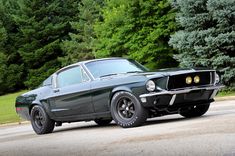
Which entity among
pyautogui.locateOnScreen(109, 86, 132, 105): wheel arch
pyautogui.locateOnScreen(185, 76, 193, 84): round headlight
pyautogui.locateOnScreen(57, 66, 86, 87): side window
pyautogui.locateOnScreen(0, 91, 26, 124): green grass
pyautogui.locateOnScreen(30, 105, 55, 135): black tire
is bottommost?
pyautogui.locateOnScreen(0, 91, 26, 124): green grass

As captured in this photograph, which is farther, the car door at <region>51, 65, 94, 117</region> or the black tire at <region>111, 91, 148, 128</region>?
the car door at <region>51, 65, 94, 117</region>

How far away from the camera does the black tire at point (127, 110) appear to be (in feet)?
33.8

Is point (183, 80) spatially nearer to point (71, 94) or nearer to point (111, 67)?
point (111, 67)

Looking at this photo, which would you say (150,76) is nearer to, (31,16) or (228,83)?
(228,83)

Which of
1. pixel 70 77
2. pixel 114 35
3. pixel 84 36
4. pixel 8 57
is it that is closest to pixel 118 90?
pixel 70 77

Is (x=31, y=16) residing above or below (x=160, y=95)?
above

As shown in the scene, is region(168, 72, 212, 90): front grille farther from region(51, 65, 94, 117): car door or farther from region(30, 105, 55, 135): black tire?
region(30, 105, 55, 135): black tire

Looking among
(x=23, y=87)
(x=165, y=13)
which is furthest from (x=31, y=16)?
(x=165, y=13)

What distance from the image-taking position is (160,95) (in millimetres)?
10133

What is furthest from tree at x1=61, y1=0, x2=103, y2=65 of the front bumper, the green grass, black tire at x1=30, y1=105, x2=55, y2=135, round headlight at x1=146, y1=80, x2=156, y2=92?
round headlight at x1=146, y1=80, x2=156, y2=92

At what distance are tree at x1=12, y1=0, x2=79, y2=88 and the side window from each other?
51362 mm

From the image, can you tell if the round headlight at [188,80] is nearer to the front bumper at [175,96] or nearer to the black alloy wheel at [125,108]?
the front bumper at [175,96]

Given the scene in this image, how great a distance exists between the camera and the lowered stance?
33.6 feet

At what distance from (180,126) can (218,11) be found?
16.0 meters
